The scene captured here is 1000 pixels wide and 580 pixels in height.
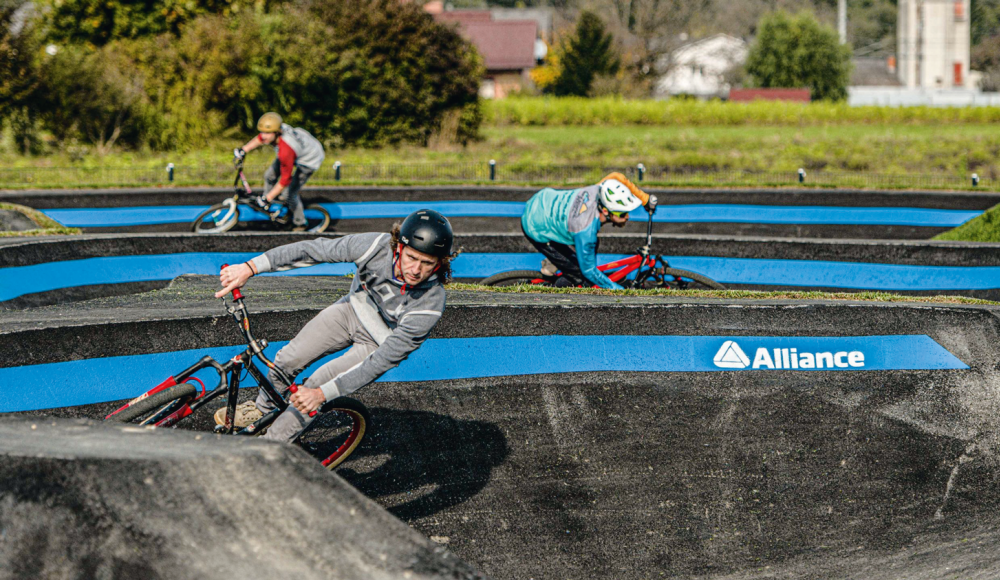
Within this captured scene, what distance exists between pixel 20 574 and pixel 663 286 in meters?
7.39

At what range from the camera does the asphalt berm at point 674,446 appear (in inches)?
239

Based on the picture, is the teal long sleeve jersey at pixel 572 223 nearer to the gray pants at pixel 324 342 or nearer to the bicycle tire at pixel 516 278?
the bicycle tire at pixel 516 278

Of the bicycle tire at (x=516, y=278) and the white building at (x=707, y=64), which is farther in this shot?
the white building at (x=707, y=64)

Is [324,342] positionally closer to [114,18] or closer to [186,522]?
[186,522]

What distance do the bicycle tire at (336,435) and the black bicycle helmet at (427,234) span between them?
4.71ft

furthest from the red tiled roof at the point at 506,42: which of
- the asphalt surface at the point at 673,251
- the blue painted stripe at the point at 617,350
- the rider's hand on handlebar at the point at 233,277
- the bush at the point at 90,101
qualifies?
the rider's hand on handlebar at the point at 233,277

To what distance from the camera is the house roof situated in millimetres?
78375

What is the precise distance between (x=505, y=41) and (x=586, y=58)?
71.5ft

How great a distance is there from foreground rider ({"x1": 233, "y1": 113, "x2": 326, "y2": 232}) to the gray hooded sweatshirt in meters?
8.39

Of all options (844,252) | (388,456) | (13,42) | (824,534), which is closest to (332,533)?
(388,456)

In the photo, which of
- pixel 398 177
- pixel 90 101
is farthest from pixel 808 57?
pixel 90 101

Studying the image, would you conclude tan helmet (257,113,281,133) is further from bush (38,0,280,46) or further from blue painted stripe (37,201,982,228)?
bush (38,0,280,46)

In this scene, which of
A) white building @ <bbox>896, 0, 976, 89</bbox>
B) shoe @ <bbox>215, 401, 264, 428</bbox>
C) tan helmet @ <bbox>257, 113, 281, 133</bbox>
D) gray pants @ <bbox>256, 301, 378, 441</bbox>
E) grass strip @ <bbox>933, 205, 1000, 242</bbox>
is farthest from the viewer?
white building @ <bbox>896, 0, 976, 89</bbox>

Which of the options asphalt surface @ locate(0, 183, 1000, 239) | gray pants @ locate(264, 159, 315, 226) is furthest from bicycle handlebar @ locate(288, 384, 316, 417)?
asphalt surface @ locate(0, 183, 1000, 239)
